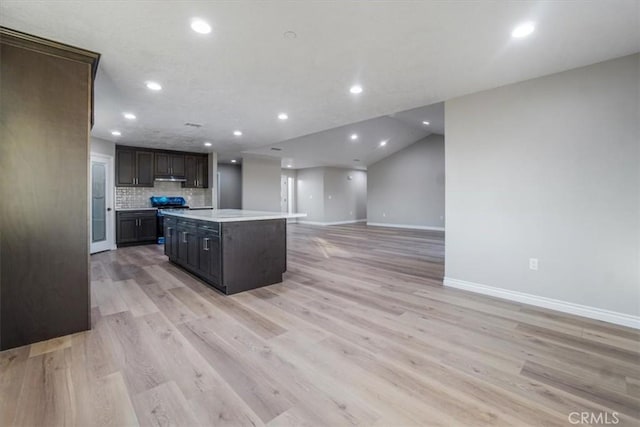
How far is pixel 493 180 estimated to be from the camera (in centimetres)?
334

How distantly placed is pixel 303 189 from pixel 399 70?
10189 millimetres

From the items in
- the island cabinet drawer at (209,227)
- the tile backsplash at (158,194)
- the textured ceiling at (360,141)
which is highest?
the textured ceiling at (360,141)

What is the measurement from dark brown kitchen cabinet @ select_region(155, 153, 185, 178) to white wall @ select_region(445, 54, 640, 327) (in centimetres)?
669

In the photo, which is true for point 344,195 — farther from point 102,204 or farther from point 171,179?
point 102,204

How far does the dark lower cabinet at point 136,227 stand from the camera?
6566 millimetres

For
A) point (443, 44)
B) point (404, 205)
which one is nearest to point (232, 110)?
point (443, 44)

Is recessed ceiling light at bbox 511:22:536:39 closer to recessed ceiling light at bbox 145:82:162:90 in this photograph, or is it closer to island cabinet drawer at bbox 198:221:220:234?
island cabinet drawer at bbox 198:221:220:234

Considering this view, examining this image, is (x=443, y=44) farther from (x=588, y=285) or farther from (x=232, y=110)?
(x=232, y=110)

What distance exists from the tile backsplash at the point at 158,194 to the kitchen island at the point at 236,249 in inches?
154

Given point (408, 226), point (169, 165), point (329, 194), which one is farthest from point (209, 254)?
point (329, 194)

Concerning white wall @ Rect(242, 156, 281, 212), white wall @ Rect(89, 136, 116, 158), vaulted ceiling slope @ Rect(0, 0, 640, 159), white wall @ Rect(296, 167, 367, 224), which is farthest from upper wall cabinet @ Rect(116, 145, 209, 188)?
white wall @ Rect(296, 167, 367, 224)

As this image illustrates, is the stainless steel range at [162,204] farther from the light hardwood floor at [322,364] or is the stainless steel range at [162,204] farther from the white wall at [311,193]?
the white wall at [311,193]

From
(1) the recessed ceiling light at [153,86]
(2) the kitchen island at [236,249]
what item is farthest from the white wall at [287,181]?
(1) the recessed ceiling light at [153,86]

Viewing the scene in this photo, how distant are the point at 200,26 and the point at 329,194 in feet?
33.5
